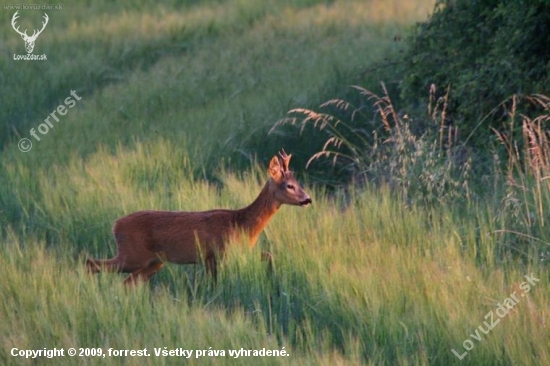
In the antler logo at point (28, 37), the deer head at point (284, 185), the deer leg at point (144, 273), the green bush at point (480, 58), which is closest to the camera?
the deer leg at point (144, 273)

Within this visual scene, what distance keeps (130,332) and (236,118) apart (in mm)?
6223

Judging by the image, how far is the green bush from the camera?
966 centimetres

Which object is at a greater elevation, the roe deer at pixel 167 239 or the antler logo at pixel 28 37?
the antler logo at pixel 28 37

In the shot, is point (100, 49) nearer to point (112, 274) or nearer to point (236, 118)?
point (236, 118)

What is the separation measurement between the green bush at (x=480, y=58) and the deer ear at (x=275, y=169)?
2.70m

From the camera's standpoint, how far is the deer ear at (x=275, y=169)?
7.43m

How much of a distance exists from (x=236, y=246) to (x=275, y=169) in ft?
2.15

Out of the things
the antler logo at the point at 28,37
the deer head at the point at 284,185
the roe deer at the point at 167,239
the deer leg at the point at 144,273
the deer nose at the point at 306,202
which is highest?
the antler logo at the point at 28,37

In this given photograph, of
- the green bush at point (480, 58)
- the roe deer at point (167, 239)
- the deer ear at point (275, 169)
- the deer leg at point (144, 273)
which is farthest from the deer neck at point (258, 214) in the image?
the green bush at point (480, 58)

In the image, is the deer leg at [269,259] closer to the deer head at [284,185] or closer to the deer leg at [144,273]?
the deer head at [284,185]

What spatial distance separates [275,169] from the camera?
7.43m

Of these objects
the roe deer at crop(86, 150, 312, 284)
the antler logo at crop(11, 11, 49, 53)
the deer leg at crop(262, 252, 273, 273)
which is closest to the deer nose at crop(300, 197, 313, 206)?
the roe deer at crop(86, 150, 312, 284)

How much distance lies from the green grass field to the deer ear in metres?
0.46

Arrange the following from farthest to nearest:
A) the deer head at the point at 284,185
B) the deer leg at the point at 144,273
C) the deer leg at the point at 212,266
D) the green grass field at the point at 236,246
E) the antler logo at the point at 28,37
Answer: the antler logo at the point at 28,37 < the deer head at the point at 284,185 < the deer leg at the point at 144,273 < the deer leg at the point at 212,266 < the green grass field at the point at 236,246
